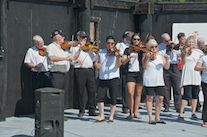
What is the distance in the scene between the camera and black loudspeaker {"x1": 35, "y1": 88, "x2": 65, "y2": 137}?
6.21 metres

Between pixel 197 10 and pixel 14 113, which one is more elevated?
pixel 197 10

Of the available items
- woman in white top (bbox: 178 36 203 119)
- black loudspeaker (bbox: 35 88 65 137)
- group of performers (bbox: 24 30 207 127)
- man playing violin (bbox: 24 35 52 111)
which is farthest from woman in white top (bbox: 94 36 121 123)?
black loudspeaker (bbox: 35 88 65 137)

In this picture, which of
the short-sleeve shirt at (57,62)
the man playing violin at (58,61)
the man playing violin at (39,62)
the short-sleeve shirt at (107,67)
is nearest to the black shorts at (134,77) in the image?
the short-sleeve shirt at (107,67)

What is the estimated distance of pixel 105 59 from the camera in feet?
27.7

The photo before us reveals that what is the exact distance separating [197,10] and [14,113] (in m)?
6.77

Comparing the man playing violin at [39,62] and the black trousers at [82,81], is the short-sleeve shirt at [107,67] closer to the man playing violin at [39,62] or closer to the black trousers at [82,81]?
the black trousers at [82,81]

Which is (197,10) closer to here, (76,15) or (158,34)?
(158,34)

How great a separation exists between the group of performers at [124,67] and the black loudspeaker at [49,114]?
6.24ft

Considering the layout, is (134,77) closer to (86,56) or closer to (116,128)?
(86,56)

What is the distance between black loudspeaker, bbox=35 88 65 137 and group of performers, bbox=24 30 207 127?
74.9 inches

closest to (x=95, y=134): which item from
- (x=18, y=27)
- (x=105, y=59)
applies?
(x=105, y=59)

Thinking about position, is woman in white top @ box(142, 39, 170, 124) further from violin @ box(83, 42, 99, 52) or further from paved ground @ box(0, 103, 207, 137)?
violin @ box(83, 42, 99, 52)

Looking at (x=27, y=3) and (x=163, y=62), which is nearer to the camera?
(x=163, y=62)

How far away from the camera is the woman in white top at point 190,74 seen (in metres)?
8.79
